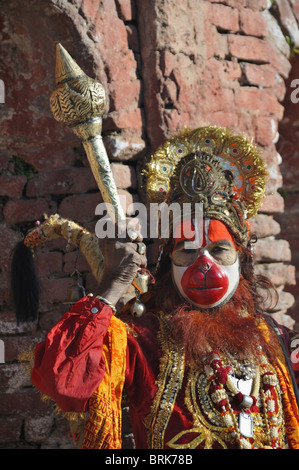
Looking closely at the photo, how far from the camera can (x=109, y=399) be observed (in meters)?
2.08

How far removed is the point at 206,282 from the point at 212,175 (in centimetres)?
47

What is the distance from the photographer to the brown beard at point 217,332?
2.31 m

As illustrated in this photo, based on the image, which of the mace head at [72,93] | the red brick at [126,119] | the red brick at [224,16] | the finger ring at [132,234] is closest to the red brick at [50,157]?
the red brick at [126,119]

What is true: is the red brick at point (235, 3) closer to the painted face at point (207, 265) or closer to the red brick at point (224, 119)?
the red brick at point (224, 119)

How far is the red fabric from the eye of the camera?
196 centimetres

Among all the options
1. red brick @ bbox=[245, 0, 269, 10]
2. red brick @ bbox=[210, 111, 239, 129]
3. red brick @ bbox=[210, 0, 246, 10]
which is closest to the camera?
red brick @ bbox=[210, 111, 239, 129]

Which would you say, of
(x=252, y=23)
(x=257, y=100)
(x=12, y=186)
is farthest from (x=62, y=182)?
(x=252, y=23)

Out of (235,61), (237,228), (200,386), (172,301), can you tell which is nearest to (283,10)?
Answer: (235,61)

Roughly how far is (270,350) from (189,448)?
1.74 ft

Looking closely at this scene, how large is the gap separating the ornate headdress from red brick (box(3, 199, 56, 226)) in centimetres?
70

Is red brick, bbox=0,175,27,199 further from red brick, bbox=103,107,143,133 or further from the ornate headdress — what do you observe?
the ornate headdress

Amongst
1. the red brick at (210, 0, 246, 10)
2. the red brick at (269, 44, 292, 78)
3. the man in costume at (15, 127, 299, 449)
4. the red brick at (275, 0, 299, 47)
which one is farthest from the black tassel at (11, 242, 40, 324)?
the red brick at (275, 0, 299, 47)

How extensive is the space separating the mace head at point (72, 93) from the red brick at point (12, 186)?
2.88 ft

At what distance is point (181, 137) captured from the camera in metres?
2.59
